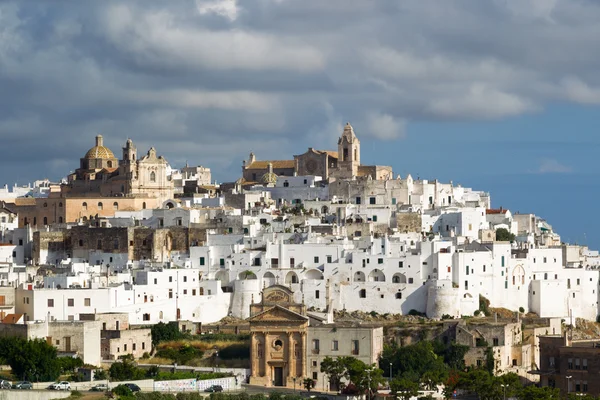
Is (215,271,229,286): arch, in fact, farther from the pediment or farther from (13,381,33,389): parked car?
(13,381,33,389): parked car

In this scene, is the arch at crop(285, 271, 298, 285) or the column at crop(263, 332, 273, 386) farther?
the arch at crop(285, 271, 298, 285)

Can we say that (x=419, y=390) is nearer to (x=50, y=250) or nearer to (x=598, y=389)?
(x=598, y=389)

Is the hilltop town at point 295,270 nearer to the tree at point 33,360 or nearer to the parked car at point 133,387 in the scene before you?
the tree at point 33,360

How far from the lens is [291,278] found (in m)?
84.6

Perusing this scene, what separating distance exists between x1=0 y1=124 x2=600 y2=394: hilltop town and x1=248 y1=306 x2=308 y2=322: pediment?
0.06m

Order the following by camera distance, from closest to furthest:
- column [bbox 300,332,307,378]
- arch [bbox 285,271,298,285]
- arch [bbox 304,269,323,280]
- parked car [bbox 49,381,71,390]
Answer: parked car [bbox 49,381,71,390] < column [bbox 300,332,307,378] < arch [bbox 304,269,323,280] < arch [bbox 285,271,298,285]

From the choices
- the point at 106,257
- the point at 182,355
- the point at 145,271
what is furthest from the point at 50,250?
the point at 182,355

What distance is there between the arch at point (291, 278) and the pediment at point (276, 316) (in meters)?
8.01

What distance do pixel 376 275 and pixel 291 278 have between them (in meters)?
4.43

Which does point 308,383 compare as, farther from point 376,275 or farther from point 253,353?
point 376,275

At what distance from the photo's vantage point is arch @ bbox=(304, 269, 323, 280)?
84.3 m

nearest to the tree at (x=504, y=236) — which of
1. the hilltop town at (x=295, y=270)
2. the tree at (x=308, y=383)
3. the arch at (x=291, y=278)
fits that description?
the hilltop town at (x=295, y=270)

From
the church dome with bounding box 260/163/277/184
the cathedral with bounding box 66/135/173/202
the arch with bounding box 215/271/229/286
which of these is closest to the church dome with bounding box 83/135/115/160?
the cathedral with bounding box 66/135/173/202

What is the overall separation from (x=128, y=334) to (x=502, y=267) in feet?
65.6
